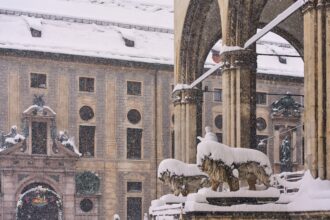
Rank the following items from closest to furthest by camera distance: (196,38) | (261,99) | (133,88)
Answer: (196,38) → (133,88) → (261,99)

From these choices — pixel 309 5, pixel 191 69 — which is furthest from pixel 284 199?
pixel 191 69

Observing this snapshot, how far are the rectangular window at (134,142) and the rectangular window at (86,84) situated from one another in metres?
3.11

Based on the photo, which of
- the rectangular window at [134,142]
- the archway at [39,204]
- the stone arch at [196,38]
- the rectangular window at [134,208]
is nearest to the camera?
the stone arch at [196,38]

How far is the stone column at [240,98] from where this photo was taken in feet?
57.0

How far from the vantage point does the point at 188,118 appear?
22.3 meters

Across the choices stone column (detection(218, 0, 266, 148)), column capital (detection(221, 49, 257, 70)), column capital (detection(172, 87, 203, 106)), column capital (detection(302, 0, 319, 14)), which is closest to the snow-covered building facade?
column capital (detection(172, 87, 203, 106))

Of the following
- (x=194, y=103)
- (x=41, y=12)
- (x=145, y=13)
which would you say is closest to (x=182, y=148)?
(x=194, y=103)

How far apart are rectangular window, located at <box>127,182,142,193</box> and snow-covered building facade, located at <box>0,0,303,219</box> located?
5 cm

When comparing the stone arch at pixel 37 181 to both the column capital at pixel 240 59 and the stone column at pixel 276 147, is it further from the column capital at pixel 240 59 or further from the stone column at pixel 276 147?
the column capital at pixel 240 59

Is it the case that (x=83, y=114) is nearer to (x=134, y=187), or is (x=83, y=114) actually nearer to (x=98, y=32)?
(x=134, y=187)

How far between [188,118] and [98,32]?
20058 mm

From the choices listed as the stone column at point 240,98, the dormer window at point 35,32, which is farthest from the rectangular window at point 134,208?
the stone column at point 240,98

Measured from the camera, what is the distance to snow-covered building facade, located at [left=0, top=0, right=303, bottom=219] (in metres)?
36.9

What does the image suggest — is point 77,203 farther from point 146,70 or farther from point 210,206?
point 210,206
